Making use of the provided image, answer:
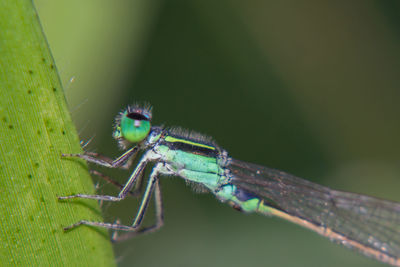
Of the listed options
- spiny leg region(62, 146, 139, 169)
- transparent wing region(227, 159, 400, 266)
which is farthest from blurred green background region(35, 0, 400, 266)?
spiny leg region(62, 146, 139, 169)

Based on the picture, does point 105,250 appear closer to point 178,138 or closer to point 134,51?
point 178,138

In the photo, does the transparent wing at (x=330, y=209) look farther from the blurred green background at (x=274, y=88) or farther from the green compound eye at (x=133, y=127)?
the green compound eye at (x=133, y=127)

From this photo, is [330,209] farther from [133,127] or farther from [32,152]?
[32,152]

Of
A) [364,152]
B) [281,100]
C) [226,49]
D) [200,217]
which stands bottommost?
[200,217]

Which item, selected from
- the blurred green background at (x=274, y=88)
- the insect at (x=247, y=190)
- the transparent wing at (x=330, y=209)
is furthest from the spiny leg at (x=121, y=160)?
the blurred green background at (x=274, y=88)

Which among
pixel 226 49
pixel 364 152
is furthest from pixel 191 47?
pixel 364 152

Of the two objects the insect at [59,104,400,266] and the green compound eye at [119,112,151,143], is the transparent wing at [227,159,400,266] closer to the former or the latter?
the insect at [59,104,400,266]
